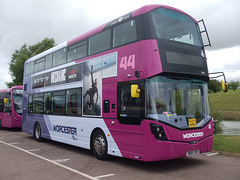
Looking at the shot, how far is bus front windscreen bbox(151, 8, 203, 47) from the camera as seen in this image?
22.4 feet

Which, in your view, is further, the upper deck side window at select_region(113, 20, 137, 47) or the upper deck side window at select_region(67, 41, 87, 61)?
the upper deck side window at select_region(67, 41, 87, 61)

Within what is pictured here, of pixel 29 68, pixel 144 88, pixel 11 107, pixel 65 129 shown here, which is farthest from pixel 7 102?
pixel 144 88

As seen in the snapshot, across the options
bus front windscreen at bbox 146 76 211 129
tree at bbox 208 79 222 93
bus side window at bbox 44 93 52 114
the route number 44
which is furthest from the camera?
bus side window at bbox 44 93 52 114

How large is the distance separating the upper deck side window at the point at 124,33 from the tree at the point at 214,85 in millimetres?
2876

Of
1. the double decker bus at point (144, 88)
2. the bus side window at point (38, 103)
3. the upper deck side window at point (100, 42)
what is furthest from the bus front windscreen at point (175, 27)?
the bus side window at point (38, 103)

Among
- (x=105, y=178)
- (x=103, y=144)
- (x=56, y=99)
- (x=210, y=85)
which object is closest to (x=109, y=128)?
(x=103, y=144)

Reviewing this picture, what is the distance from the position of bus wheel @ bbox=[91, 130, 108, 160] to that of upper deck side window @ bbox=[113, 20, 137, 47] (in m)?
2.97

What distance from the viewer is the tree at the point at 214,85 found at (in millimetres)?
7802

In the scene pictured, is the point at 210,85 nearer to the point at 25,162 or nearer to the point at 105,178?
the point at 105,178

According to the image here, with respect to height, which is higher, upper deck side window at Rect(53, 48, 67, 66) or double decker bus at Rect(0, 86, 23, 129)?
upper deck side window at Rect(53, 48, 67, 66)

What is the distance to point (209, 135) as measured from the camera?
7211 mm

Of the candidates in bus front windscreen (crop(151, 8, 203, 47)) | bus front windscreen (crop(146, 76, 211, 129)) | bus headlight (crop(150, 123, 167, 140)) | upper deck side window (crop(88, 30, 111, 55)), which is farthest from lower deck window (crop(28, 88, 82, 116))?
bus front windscreen (crop(151, 8, 203, 47))

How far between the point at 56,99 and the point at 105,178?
19.6 feet

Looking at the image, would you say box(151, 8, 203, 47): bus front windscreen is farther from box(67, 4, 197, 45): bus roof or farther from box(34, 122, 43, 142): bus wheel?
box(34, 122, 43, 142): bus wheel
